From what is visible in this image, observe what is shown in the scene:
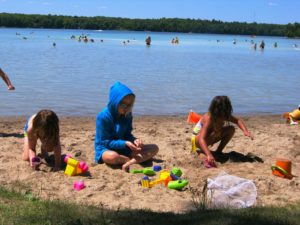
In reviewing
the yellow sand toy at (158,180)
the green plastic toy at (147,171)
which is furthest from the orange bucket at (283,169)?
the green plastic toy at (147,171)

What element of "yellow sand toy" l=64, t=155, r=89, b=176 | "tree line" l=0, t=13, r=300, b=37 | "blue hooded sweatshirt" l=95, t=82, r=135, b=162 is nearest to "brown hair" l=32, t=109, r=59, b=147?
"yellow sand toy" l=64, t=155, r=89, b=176

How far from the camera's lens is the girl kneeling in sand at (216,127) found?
21.8 feet

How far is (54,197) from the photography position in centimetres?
520

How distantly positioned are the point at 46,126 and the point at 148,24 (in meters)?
145

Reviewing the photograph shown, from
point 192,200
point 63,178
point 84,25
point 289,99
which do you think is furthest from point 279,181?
point 84,25

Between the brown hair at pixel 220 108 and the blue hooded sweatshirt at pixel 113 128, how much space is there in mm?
1185

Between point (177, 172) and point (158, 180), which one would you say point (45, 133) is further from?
point (177, 172)

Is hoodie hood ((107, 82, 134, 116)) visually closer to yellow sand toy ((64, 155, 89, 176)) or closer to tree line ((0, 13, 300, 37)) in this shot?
yellow sand toy ((64, 155, 89, 176))

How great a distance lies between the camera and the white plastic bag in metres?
5.03

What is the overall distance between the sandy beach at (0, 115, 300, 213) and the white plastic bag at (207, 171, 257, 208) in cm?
15

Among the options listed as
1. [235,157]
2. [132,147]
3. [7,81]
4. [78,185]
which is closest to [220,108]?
[235,157]

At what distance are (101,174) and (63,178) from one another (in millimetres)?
514

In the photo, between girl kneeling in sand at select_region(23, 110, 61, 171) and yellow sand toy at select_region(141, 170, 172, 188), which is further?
girl kneeling in sand at select_region(23, 110, 61, 171)

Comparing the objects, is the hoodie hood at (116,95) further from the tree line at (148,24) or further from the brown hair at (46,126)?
the tree line at (148,24)
